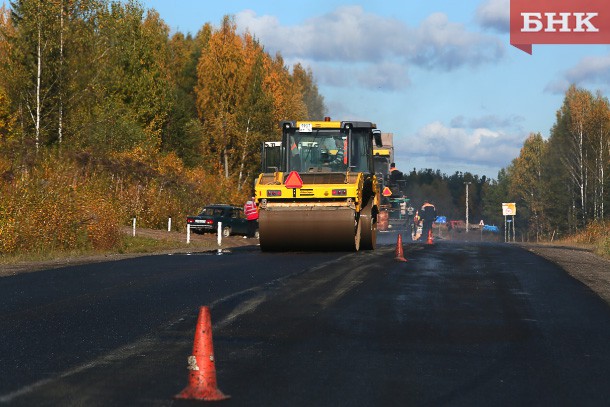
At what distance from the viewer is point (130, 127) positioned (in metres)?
50.2

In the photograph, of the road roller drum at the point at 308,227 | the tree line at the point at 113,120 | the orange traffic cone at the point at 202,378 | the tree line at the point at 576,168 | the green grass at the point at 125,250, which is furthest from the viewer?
the tree line at the point at 576,168

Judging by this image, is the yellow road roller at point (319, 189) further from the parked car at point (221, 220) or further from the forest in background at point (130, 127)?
the parked car at point (221, 220)

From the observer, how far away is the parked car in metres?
44.8

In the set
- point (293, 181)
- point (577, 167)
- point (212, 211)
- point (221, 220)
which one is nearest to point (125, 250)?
point (293, 181)

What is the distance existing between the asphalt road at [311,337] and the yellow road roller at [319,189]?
545 cm

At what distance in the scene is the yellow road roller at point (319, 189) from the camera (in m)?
25.2

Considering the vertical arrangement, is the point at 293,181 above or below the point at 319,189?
above

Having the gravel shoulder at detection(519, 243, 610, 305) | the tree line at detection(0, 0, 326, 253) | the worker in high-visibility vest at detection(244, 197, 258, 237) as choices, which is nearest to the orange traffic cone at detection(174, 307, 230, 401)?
the gravel shoulder at detection(519, 243, 610, 305)

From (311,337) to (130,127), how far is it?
40635mm

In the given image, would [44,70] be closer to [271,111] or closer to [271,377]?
[271,111]

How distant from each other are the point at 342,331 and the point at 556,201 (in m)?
89.3

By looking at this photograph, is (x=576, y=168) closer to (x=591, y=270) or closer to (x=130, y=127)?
(x=130, y=127)

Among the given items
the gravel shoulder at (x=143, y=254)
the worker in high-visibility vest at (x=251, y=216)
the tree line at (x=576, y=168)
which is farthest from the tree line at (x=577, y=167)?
the gravel shoulder at (x=143, y=254)

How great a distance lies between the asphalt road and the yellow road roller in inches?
214
